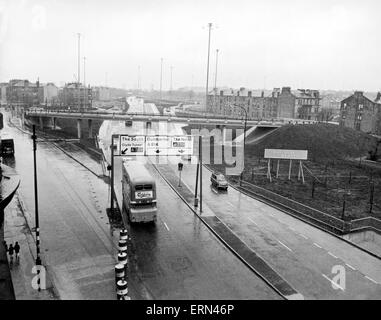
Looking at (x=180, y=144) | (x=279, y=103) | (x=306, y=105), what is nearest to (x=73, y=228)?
(x=180, y=144)

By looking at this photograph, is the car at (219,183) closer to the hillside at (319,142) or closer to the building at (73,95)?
the hillside at (319,142)

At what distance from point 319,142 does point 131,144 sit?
4986cm

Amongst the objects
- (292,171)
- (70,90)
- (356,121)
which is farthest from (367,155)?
(70,90)

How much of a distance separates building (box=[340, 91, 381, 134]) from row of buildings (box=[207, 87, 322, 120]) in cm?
1635

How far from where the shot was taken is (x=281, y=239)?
26.6 metres

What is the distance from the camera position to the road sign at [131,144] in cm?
2834

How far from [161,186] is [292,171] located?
20.9 metres

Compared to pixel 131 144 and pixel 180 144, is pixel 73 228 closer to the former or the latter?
pixel 131 144

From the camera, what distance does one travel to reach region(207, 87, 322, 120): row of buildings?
396 ft

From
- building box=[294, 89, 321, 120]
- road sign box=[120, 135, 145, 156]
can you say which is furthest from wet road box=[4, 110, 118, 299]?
building box=[294, 89, 321, 120]

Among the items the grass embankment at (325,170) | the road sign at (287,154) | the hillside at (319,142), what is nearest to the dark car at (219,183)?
the grass embankment at (325,170)

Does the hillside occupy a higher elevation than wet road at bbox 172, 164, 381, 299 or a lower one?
higher

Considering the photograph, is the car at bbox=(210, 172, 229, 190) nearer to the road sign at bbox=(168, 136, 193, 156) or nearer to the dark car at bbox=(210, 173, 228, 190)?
the dark car at bbox=(210, 173, 228, 190)
